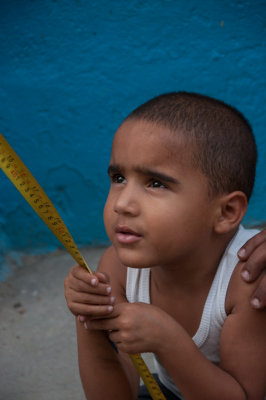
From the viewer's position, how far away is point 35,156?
2922 mm

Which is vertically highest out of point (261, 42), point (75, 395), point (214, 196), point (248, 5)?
point (248, 5)

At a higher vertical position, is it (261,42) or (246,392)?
(261,42)

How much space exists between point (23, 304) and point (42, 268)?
0.32 m

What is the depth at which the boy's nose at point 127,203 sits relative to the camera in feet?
4.10

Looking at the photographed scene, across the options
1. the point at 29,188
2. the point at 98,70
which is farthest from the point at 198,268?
the point at 98,70

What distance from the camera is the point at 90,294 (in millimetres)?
1283

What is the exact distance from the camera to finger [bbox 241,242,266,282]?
4.38 ft

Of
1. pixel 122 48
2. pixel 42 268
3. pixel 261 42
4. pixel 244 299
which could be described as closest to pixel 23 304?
pixel 42 268

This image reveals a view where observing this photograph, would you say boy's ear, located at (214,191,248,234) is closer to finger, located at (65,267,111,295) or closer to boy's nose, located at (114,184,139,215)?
boy's nose, located at (114,184,139,215)

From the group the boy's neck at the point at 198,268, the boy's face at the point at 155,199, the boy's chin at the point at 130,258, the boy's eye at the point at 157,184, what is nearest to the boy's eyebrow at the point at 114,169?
the boy's face at the point at 155,199

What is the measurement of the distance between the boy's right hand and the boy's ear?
353mm

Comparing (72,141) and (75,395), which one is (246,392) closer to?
(75,395)

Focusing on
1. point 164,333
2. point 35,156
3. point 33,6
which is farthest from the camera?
point 35,156

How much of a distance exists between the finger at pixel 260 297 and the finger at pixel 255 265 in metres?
0.04
